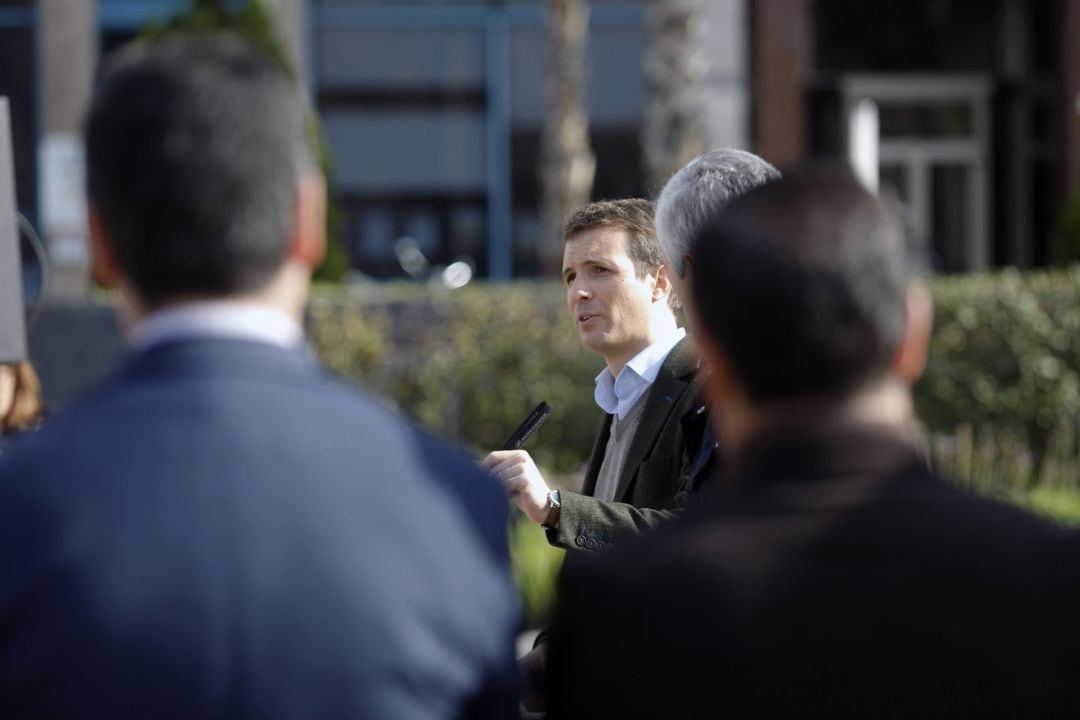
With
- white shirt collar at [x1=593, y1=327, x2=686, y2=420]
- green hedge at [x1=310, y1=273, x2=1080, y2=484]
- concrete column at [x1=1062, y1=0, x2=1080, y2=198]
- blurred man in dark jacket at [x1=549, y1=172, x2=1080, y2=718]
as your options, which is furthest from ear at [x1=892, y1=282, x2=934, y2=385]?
concrete column at [x1=1062, y1=0, x2=1080, y2=198]

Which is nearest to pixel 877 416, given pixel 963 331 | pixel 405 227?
pixel 963 331

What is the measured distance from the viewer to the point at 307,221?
175cm

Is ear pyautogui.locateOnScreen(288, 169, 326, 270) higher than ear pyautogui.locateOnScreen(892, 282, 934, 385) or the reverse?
higher

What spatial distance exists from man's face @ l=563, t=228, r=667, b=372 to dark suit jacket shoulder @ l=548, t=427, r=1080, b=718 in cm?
169

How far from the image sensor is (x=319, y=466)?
5.30 feet

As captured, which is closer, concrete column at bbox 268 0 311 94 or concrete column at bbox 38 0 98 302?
concrete column at bbox 38 0 98 302

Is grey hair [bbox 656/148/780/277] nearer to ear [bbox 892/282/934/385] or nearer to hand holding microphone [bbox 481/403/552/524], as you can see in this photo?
hand holding microphone [bbox 481/403/552/524]

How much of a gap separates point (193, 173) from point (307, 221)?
0.15 metres

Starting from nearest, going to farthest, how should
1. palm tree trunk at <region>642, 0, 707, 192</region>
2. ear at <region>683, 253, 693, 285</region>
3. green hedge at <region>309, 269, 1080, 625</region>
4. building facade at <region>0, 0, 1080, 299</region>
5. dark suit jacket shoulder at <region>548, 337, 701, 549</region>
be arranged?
ear at <region>683, 253, 693, 285</region>, dark suit jacket shoulder at <region>548, 337, 701, 549</region>, green hedge at <region>309, 269, 1080, 625</region>, palm tree trunk at <region>642, 0, 707, 192</region>, building facade at <region>0, 0, 1080, 299</region>

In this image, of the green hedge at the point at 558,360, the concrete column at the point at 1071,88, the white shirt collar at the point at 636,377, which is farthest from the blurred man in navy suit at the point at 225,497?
the concrete column at the point at 1071,88

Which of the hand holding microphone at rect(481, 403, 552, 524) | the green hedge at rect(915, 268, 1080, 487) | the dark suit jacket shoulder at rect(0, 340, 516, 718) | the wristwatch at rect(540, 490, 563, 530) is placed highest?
the dark suit jacket shoulder at rect(0, 340, 516, 718)

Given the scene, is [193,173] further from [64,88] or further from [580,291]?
[64,88]

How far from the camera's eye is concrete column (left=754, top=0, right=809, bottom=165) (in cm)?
1574

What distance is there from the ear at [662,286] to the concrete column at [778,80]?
12527 millimetres
